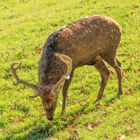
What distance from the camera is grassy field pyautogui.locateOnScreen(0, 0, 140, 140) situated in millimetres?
9305

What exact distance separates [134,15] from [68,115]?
6837mm

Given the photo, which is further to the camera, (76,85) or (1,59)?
(1,59)

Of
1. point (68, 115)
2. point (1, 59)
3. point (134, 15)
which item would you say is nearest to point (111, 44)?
point (68, 115)

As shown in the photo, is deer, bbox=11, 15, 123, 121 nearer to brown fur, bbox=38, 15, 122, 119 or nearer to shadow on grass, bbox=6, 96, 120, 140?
brown fur, bbox=38, 15, 122, 119

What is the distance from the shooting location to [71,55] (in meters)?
9.71

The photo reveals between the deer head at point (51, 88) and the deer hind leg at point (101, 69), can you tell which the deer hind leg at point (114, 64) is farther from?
the deer head at point (51, 88)

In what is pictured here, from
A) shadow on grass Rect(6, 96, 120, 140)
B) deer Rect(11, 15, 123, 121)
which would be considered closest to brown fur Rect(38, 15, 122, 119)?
deer Rect(11, 15, 123, 121)

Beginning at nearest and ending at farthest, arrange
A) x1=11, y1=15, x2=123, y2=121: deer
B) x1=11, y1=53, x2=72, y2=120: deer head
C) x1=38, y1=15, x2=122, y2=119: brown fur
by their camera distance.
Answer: x1=11, y1=53, x2=72, y2=120: deer head < x1=11, y1=15, x2=123, y2=121: deer < x1=38, y1=15, x2=122, y2=119: brown fur

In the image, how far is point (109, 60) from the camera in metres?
10.5

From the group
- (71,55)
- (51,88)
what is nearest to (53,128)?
(51,88)

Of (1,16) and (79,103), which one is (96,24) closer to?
(79,103)

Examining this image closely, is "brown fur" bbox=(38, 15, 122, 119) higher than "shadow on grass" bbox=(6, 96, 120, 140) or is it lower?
higher

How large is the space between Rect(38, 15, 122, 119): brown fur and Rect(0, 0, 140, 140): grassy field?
16.2 inches

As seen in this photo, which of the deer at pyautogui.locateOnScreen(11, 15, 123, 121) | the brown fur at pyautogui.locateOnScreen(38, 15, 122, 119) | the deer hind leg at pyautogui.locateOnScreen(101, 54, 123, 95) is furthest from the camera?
the deer hind leg at pyautogui.locateOnScreen(101, 54, 123, 95)
